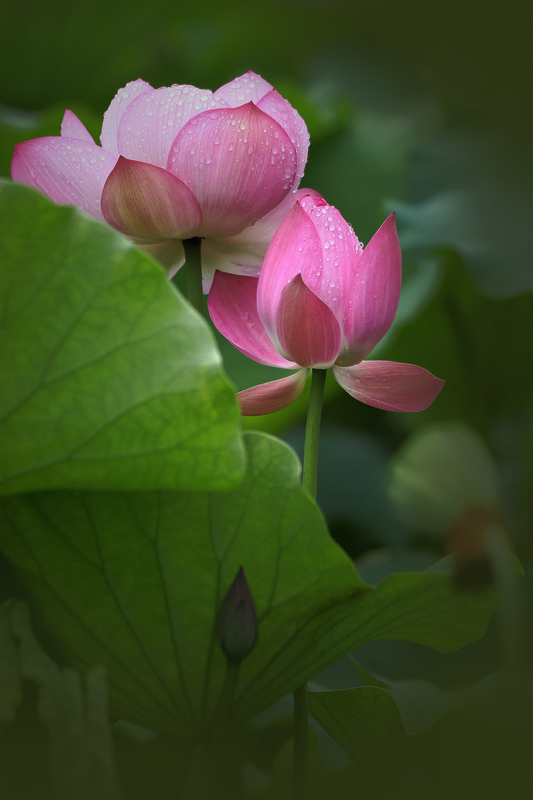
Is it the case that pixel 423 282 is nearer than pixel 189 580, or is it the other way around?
pixel 189 580

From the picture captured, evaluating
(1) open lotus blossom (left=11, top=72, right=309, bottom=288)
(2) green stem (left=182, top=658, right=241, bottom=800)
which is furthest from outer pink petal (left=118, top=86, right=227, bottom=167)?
(2) green stem (left=182, top=658, right=241, bottom=800)

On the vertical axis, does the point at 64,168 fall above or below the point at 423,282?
above

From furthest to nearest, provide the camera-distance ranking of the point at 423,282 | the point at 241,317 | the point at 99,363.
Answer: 1. the point at 423,282
2. the point at 241,317
3. the point at 99,363

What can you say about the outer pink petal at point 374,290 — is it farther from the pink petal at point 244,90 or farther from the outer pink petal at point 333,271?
the pink petal at point 244,90

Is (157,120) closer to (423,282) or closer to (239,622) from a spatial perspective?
(239,622)

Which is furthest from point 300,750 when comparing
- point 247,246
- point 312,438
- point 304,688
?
point 247,246

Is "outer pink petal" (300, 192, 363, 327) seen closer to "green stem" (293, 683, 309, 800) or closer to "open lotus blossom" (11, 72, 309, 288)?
"open lotus blossom" (11, 72, 309, 288)

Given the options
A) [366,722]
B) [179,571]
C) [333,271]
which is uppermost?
[333,271]

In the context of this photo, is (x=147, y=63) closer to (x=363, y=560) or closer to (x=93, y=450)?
(x=363, y=560)
